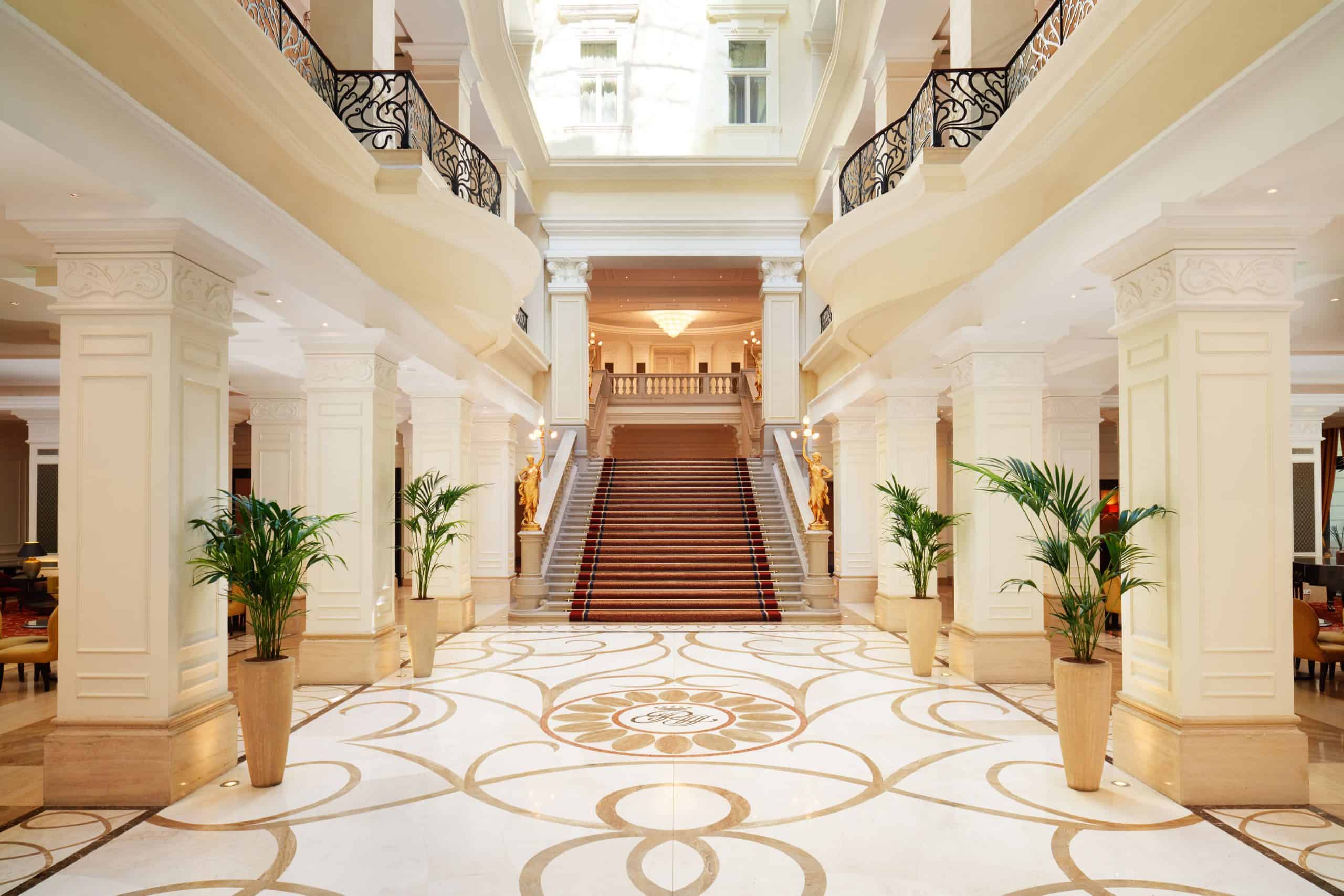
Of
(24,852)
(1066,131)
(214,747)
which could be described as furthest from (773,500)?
(24,852)

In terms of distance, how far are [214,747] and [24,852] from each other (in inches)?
42.5

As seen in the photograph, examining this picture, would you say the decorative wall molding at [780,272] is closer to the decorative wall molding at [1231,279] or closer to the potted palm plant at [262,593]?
the decorative wall molding at [1231,279]

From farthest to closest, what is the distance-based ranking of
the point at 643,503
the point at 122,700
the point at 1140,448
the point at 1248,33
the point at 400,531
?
the point at 400,531 → the point at 643,503 → the point at 1140,448 → the point at 122,700 → the point at 1248,33

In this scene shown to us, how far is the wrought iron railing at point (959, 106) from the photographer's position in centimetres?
574

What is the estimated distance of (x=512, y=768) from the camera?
516 cm

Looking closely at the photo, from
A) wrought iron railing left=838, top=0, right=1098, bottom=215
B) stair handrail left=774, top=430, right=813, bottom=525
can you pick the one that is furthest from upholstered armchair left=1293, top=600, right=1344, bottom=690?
stair handrail left=774, top=430, right=813, bottom=525

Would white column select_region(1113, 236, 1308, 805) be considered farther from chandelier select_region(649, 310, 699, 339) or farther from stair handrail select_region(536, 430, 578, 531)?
chandelier select_region(649, 310, 699, 339)

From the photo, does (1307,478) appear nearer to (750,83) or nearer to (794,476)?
(794,476)

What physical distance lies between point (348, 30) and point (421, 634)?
5.12 m

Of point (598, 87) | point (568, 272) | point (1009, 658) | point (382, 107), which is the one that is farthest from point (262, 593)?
point (598, 87)

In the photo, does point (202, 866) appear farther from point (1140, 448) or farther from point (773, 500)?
point (773, 500)

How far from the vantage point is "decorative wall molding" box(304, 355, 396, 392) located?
7.61 meters

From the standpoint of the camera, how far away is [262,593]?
485cm

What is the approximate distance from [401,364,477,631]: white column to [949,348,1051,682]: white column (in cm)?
547
